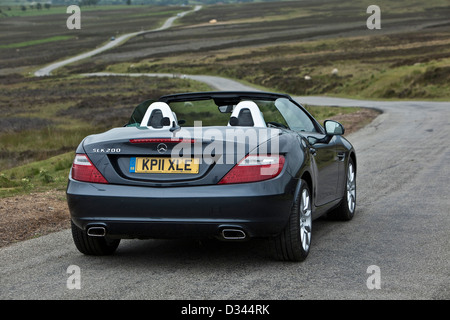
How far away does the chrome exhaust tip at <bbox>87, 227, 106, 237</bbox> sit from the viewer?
5.90m

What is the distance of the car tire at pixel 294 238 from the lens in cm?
595

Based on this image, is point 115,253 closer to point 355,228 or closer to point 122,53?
point 355,228

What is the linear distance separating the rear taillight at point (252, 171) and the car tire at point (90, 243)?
1410 mm

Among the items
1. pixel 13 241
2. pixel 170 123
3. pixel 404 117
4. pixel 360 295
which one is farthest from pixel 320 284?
pixel 404 117

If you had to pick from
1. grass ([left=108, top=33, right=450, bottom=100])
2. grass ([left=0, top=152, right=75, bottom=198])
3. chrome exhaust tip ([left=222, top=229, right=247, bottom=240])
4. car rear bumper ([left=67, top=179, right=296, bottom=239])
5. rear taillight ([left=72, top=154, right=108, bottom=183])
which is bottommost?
grass ([left=108, top=33, right=450, bottom=100])

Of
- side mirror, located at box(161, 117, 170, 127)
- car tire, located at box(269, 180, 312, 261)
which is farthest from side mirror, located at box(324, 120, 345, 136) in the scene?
side mirror, located at box(161, 117, 170, 127)

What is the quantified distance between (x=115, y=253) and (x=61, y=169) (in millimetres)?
11137

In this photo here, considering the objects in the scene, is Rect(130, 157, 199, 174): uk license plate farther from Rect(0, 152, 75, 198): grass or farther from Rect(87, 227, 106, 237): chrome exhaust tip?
Rect(0, 152, 75, 198): grass

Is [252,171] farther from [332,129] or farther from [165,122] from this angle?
[332,129]

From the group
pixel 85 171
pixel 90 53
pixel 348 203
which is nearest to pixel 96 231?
pixel 85 171

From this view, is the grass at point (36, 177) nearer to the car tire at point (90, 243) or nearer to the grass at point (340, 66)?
the car tire at point (90, 243)

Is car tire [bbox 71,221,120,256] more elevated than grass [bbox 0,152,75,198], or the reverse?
car tire [bbox 71,221,120,256]

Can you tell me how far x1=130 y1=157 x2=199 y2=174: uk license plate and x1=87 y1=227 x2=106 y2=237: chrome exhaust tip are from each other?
1.69 ft

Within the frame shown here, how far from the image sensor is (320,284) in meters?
5.39
